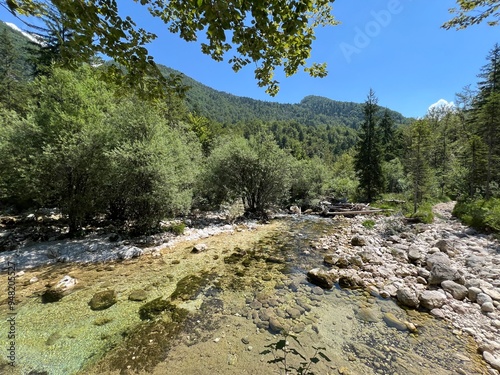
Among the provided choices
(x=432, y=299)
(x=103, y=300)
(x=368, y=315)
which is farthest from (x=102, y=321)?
(x=432, y=299)

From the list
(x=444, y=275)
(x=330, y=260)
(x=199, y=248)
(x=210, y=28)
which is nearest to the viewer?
(x=210, y=28)

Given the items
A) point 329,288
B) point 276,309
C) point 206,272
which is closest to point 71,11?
point 276,309

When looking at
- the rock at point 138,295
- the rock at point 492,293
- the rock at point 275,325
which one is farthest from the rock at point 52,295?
the rock at point 492,293

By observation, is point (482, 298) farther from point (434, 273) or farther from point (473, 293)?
point (434, 273)

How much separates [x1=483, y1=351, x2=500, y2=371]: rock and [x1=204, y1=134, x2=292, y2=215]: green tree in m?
13.7

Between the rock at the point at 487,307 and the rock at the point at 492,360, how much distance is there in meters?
1.54

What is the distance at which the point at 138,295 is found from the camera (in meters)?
5.90

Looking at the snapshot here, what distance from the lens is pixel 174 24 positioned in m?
2.75

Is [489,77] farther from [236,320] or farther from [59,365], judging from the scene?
[59,365]

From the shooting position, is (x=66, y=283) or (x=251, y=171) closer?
(x=66, y=283)

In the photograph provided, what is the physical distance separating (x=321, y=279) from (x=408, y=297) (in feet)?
7.08

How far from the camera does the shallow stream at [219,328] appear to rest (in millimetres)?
3818

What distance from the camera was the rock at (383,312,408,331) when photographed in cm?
473

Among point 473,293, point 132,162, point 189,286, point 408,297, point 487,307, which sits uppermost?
point 132,162
